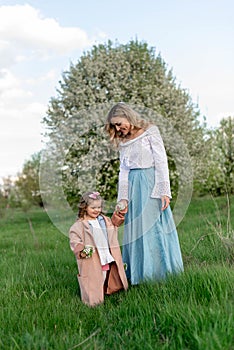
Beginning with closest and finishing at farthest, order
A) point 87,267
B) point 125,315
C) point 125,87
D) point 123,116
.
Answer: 1. point 125,315
2. point 87,267
3. point 123,116
4. point 125,87

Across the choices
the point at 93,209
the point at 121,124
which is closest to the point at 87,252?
the point at 93,209

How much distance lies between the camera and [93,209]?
163 inches

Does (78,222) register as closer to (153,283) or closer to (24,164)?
(153,283)

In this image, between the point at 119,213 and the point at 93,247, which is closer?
the point at 93,247

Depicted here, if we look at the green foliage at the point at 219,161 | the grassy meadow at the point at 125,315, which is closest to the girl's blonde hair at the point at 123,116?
the grassy meadow at the point at 125,315

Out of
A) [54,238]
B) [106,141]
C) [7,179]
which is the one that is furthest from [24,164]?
[106,141]

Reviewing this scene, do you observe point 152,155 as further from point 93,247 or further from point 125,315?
point 125,315

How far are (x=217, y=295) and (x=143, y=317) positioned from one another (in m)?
0.57

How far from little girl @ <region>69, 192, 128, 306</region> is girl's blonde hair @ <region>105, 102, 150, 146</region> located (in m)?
0.64

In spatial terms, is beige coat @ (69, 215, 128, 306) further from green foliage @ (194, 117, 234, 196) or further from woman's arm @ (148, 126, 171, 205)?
green foliage @ (194, 117, 234, 196)

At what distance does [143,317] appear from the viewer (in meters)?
→ 3.22

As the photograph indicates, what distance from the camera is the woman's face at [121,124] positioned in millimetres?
4359

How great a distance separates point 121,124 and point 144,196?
2.29 feet

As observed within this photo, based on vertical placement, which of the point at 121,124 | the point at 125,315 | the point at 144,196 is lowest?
the point at 125,315
